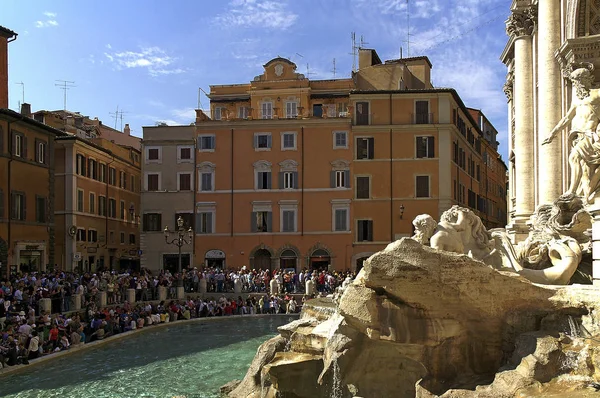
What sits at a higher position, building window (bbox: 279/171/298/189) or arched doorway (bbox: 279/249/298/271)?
building window (bbox: 279/171/298/189)

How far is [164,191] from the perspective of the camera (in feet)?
132

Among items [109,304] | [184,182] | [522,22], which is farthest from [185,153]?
[522,22]

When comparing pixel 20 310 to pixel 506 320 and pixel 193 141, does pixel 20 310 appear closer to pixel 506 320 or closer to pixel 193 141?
pixel 506 320

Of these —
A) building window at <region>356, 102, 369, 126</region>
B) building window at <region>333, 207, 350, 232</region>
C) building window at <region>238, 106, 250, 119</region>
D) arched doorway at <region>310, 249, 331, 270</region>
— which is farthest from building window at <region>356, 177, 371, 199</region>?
building window at <region>238, 106, 250, 119</region>

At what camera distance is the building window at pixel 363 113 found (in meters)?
→ 38.7

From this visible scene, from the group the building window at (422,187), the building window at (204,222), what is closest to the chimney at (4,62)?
the building window at (204,222)

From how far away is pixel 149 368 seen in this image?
54.8 feet

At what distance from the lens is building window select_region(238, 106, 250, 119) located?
43531 mm

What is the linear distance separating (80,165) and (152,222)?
18.5ft

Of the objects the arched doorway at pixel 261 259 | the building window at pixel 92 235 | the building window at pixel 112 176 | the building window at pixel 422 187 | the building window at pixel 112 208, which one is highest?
the building window at pixel 112 176

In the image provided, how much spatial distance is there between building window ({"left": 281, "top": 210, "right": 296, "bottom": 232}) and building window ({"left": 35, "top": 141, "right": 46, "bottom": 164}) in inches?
549

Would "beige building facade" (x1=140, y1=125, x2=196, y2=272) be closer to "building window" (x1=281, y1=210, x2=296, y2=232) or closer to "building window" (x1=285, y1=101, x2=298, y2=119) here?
"building window" (x1=281, y1=210, x2=296, y2=232)

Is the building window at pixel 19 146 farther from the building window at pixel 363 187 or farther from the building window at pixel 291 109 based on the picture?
the building window at pixel 363 187

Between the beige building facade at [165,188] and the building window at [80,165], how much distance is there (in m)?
3.69
